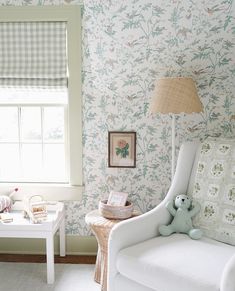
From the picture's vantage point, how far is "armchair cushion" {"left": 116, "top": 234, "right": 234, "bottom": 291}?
177cm

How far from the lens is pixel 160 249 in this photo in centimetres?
206

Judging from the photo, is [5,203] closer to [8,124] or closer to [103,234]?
[8,124]

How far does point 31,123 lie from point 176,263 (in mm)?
1689

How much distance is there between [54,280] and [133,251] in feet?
2.81

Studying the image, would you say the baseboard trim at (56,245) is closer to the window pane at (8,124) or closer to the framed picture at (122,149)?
the framed picture at (122,149)

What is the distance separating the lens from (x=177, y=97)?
7.64 feet

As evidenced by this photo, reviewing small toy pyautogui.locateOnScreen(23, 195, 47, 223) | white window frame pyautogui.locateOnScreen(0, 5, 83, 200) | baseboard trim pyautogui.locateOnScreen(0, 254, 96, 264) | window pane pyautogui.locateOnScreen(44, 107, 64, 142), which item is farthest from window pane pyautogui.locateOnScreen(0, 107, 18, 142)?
baseboard trim pyautogui.locateOnScreen(0, 254, 96, 264)

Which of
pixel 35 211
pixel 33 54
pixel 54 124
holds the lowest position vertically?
pixel 35 211

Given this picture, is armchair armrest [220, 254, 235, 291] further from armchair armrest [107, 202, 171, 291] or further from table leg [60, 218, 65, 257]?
table leg [60, 218, 65, 257]

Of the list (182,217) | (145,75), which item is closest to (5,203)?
(182,217)

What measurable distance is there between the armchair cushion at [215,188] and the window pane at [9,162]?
1.45 metres

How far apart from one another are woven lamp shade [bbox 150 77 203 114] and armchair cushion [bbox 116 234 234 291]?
802 mm

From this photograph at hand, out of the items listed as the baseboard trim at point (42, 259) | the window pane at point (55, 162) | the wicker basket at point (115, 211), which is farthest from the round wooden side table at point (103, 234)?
the window pane at point (55, 162)

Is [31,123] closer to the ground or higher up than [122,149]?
higher up
